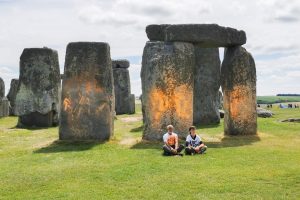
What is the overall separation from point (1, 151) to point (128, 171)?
6.69 metres

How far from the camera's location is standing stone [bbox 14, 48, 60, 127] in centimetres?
2725

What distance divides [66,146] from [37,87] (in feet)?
31.3

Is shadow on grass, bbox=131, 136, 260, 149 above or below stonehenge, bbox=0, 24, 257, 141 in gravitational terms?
below

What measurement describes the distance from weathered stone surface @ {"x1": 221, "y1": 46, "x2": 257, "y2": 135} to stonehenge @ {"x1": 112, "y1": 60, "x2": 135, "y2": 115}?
1691 cm

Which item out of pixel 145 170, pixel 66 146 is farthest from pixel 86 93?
pixel 145 170

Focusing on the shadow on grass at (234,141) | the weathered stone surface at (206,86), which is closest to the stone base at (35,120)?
the weathered stone surface at (206,86)

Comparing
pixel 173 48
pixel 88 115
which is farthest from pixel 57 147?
pixel 173 48

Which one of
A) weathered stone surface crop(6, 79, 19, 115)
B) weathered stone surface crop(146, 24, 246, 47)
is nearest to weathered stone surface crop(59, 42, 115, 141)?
weathered stone surface crop(146, 24, 246, 47)

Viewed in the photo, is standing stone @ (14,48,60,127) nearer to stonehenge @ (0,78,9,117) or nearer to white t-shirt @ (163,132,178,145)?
stonehenge @ (0,78,9,117)

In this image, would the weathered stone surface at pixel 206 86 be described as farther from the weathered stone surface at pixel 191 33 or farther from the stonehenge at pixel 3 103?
the stonehenge at pixel 3 103

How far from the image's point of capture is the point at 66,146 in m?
18.8

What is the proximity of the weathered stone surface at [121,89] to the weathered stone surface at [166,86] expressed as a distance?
18.7m

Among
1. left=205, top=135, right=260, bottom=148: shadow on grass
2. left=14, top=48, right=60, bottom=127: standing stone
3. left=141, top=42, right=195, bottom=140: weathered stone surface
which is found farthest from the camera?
left=14, top=48, right=60, bottom=127: standing stone

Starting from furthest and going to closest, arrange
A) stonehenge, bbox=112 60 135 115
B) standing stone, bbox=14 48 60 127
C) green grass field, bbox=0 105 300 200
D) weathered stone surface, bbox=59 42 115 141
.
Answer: stonehenge, bbox=112 60 135 115 < standing stone, bbox=14 48 60 127 < weathered stone surface, bbox=59 42 115 141 < green grass field, bbox=0 105 300 200
